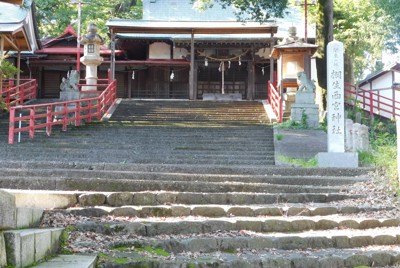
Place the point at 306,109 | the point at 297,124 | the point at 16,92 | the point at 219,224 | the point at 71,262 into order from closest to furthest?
the point at 71,262 < the point at 219,224 < the point at 297,124 < the point at 306,109 < the point at 16,92

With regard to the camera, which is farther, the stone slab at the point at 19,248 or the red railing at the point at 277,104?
the red railing at the point at 277,104

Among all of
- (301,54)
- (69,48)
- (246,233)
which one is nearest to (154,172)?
(246,233)

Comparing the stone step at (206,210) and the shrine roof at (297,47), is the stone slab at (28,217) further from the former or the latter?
the shrine roof at (297,47)

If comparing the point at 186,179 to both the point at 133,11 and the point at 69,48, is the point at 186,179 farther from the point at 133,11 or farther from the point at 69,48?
the point at 133,11

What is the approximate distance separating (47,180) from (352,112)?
581 inches

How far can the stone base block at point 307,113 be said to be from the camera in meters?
16.0

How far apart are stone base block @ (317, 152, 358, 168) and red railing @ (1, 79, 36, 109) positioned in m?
13.2

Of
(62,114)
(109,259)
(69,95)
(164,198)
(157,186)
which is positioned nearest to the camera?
(109,259)

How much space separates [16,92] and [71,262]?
1779cm

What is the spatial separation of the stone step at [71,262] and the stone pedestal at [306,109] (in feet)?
40.3

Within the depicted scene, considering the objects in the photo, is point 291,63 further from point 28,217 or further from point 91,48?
point 28,217

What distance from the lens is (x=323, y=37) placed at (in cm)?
1967

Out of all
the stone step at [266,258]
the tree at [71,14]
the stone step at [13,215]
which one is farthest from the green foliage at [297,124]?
the tree at [71,14]

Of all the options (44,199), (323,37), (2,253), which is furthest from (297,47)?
(2,253)
